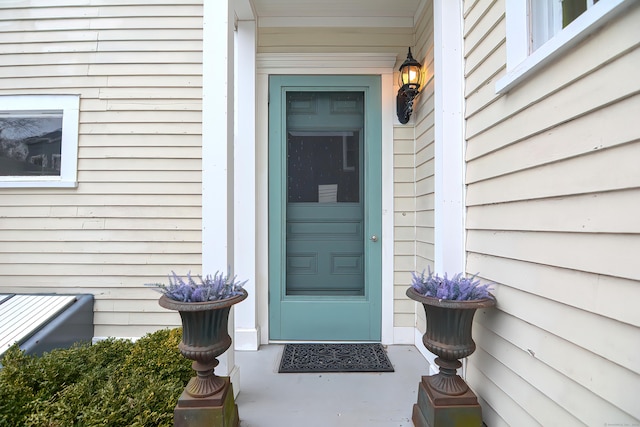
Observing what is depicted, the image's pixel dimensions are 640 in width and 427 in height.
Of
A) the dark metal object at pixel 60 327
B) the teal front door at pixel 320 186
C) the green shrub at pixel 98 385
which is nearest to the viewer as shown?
the green shrub at pixel 98 385

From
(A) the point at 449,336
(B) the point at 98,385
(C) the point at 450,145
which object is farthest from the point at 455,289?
(B) the point at 98,385

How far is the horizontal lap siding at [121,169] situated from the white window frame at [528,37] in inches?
82.4

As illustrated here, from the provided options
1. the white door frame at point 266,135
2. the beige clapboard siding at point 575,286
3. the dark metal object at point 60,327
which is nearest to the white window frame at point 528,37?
the beige clapboard siding at point 575,286

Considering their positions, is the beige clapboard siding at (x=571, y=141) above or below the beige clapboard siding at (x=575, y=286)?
above

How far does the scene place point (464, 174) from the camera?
178 cm

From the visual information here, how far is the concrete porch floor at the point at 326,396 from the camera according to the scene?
173cm

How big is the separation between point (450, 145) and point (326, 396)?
1678 millimetres

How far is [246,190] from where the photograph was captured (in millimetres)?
2566

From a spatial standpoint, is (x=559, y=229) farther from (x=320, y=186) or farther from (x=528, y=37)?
→ (x=320, y=186)

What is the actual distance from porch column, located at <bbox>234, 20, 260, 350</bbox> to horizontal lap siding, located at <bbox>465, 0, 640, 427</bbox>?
163cm

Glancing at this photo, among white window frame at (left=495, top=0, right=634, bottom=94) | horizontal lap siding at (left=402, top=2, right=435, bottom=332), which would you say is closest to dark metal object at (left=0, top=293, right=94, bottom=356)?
horizontal lap siding at (left=402, top=2, right=435, bottom=332)

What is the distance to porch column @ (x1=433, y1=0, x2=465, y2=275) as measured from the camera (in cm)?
176

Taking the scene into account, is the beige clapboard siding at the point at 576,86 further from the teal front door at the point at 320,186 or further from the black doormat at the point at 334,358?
the black doormat at the point at 334,358

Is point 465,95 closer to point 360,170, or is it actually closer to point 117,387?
point 360,170
